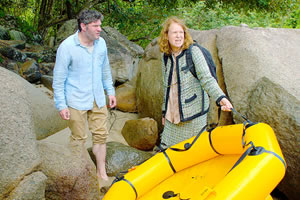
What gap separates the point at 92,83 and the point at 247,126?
5.23ft

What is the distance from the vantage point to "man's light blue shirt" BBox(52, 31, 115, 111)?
9.91ft

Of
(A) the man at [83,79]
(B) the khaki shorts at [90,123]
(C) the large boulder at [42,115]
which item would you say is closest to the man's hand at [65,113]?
(A) the man at [83,79]

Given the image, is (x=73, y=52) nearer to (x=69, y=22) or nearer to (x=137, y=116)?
(x=137, y=116)

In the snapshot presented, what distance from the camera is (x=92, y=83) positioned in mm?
3236

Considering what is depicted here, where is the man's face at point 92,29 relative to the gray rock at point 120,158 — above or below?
above

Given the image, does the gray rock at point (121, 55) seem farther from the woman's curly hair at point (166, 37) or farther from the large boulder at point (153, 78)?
the woman's curly hair at point (166, 37)

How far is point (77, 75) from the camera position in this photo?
10.2ft

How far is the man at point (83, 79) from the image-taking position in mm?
3021

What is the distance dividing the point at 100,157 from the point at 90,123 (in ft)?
1.35

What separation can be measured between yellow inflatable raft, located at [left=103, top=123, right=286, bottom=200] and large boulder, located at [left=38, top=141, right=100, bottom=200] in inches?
14.3

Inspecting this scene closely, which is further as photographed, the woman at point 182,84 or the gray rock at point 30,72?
the gray rock at point 30,72

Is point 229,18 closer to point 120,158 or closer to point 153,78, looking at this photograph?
point 153,78

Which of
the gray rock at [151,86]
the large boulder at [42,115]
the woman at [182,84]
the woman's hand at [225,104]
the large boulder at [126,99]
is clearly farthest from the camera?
the large boulder at [126,99]

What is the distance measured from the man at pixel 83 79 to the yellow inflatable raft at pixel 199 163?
35.7 inches
